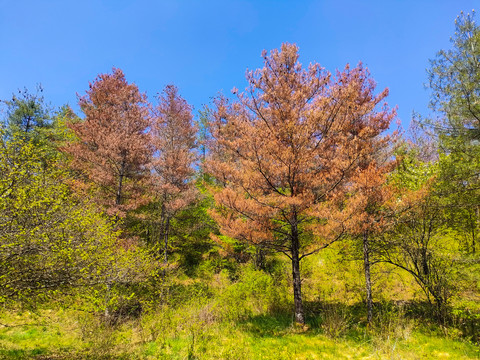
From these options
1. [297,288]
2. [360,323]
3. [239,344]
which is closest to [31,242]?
[239,344]

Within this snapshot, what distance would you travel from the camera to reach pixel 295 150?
855 centimetres

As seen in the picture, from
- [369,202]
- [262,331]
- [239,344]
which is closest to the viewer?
[239,344]

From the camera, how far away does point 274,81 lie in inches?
348

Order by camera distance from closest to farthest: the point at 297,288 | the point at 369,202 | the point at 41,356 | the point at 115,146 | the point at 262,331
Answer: the point at 41,356 → the point at 262,331 → the point at 369,202 → the point at 297,288 → the point at 115,146

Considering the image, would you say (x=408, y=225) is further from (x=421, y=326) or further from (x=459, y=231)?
(x=421, y=326)

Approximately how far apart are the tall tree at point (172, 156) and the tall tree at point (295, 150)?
5789 mm

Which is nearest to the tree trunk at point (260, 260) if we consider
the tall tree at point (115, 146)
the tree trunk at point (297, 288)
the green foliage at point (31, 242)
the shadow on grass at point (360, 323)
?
the shadow on grass at point (360, 323)

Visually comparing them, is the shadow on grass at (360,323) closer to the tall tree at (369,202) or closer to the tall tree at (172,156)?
the tall tree at (369,202)

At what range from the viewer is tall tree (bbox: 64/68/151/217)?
12.8m

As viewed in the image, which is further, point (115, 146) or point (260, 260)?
point (260, 260)

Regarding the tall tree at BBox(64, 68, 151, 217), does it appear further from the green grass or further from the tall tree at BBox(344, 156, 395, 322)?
the tall tree at BBox(344, 156, 395, 322)

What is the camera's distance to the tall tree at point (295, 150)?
8.42 m

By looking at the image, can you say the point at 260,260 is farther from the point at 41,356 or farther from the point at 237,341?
the point at 41,356

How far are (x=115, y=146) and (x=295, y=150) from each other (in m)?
9.51
